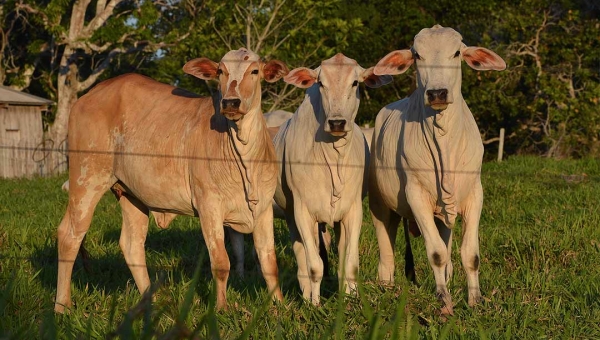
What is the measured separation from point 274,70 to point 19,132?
20685 mm

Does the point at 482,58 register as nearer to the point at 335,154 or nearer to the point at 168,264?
the point at 335,154

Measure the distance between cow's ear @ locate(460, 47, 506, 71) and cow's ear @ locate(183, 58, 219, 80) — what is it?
5.73 feet

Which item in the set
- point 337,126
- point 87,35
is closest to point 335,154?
point 337,126

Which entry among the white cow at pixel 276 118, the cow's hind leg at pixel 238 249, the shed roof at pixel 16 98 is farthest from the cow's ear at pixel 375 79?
the shed roof at pixel 16 98

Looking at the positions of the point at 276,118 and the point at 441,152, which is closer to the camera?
the point at 441,152

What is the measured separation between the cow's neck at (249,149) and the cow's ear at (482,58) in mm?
1506

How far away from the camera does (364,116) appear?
1083 inches

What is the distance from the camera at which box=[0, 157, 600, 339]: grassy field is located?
3939mm

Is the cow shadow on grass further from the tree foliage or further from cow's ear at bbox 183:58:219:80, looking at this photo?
the tree foliage

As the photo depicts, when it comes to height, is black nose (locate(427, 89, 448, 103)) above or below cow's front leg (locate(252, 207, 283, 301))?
above

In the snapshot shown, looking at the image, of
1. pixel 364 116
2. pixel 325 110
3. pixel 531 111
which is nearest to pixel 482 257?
pixel 325 110

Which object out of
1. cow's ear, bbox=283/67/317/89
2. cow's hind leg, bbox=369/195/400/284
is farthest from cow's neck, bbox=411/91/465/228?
cow's hind leg, bbox=369/195/400/284

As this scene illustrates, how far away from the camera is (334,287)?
688 cm

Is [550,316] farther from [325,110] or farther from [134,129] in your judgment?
[134,129]
